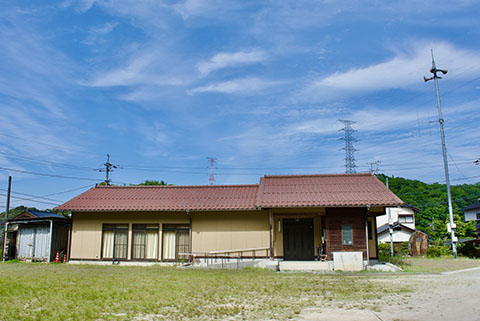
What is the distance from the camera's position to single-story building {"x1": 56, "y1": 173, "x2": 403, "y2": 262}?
18.9 m

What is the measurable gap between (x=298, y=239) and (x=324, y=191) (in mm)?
2836

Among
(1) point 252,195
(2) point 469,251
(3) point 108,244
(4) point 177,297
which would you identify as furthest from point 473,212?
(4) point 177,297

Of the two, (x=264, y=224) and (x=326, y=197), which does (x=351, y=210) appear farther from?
(x=264, y=224)

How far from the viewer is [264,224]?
20641 mm

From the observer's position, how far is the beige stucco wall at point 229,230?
2050cm

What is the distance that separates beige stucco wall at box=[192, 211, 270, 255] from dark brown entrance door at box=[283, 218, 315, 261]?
1047mm

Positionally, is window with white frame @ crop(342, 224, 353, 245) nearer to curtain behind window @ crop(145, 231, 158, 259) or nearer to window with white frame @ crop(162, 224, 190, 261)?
window with white frame @ crop(162, 224, 190, 261)

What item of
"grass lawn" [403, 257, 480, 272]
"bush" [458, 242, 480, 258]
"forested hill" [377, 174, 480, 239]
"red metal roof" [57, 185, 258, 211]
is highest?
"forested hill" [377, 174, 480, 239]

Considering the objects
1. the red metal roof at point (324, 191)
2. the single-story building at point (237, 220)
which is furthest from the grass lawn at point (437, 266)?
the red metal roof at point (324, 191)

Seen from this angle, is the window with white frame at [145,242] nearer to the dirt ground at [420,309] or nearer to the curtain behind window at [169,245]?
the curtain behind window at [169,245]

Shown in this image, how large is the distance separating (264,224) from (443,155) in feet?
44.3

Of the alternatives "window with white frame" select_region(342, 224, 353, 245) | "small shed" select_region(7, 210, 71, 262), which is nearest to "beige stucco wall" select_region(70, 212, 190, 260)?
"small shed" select_region(7, 210, 71, 262)

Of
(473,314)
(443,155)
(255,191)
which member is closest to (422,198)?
(443,155)

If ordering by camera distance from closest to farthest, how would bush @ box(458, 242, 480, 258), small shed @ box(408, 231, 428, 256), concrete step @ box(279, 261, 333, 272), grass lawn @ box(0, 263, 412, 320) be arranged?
grass lawn @ box(0, 263, 412, 320) → concrete step @ box(279, 261, 333, 272) → bush @ box(458, 242, 480, 258) → small shed @ box(408, 231, 428, 256)
